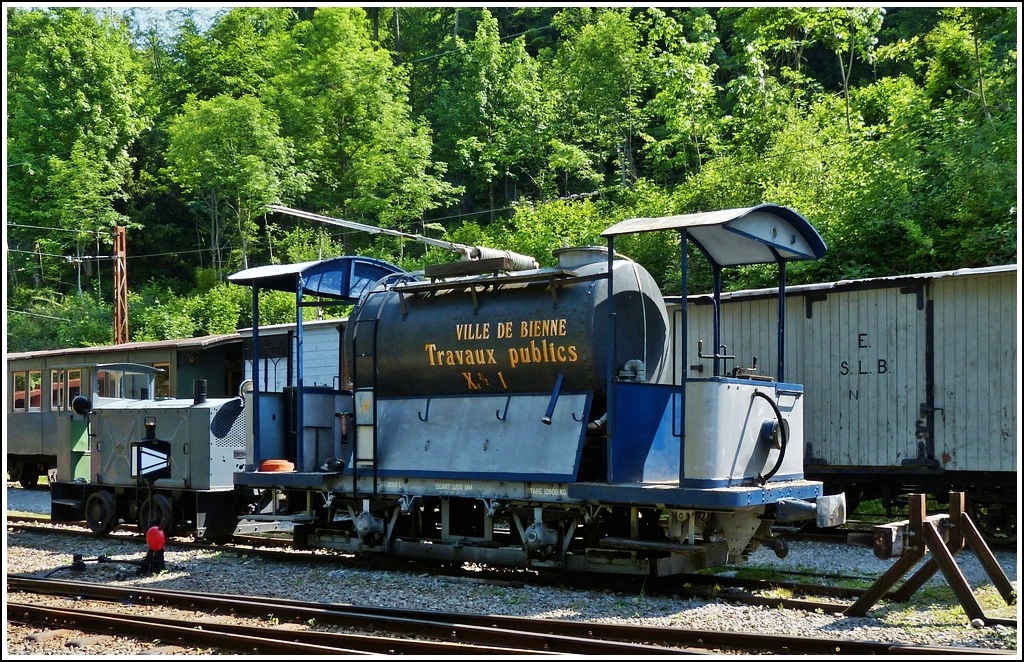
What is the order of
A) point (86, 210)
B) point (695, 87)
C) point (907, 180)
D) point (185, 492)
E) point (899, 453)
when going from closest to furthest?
point (899, 453) < point (185, 492) < point (907, 180) < point (695, 87) < point (86, 210)

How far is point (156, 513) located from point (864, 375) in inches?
407

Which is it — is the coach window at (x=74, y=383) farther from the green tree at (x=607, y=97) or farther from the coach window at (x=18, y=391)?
the green tree at (x=607, y=97)

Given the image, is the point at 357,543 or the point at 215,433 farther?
the point at 215,433

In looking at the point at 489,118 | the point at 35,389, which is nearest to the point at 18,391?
the point at 35,389

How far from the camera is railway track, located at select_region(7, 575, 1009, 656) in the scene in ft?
23.4

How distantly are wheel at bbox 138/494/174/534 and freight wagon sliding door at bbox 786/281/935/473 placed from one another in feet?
30.3

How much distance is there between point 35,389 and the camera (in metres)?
23.9

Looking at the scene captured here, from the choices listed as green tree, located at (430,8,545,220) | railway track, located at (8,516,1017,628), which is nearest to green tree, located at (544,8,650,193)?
green tree, located at (430,8,545,220)

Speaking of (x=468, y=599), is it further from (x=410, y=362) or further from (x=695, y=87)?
(x=695, y=87)

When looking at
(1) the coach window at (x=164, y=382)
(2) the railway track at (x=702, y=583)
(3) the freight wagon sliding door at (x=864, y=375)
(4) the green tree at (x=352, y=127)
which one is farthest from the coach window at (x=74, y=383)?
(4) the green tree at (x=352, y=127)

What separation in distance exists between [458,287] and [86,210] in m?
38.4

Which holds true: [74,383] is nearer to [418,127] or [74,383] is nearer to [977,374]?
[977,374]

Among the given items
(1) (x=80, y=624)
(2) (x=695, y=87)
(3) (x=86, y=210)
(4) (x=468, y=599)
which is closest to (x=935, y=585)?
(4) (x=468, y=599)

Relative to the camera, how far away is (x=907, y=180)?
2134cm
